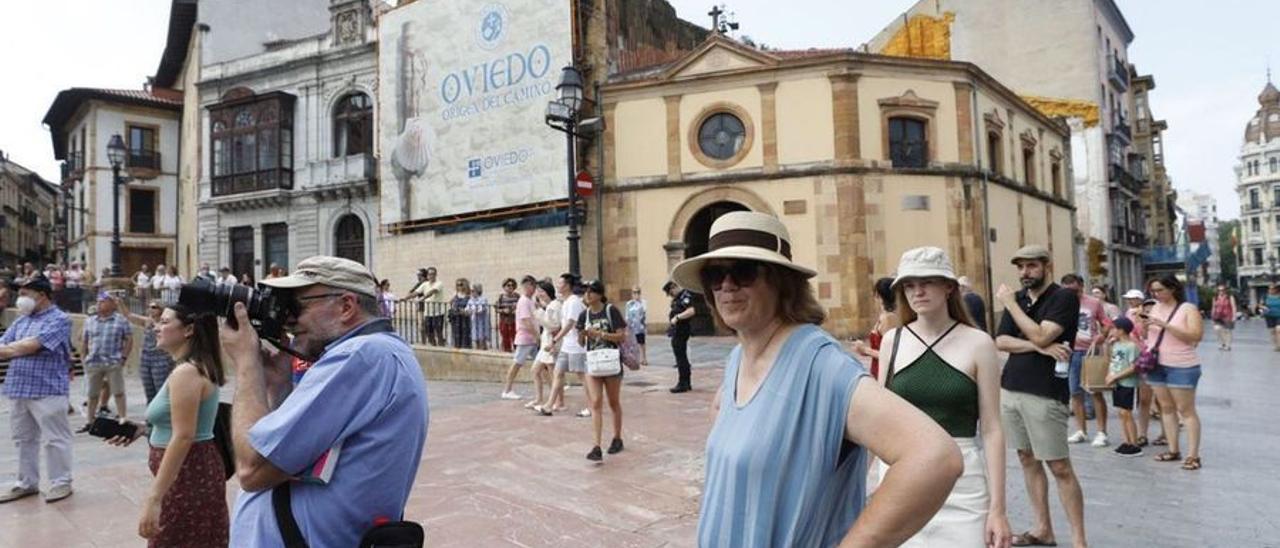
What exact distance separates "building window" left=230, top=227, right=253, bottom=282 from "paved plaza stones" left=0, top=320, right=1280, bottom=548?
2004cm

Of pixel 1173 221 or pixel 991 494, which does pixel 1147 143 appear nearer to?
pixel 1173 221

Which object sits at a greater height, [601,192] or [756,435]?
[601,192]

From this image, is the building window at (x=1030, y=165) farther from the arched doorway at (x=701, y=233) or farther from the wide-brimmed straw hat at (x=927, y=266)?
the wide-brimmed straw hat at (x=927, y=266)

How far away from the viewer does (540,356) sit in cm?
916

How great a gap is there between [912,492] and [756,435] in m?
0.34

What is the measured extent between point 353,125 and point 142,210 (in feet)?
49.1

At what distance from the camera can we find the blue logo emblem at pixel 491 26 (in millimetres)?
20859

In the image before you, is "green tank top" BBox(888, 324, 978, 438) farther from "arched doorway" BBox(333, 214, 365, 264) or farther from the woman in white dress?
"arched doorway" BBox(333, 214, 365, 264)

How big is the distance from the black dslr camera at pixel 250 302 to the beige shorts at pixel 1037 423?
11.2 feet

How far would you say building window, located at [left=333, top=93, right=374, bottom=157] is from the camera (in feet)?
81.6

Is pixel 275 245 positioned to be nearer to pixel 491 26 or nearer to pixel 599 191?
pixel 491 26

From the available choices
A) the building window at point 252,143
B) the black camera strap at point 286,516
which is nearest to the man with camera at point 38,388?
the black camera strap at point 286,516

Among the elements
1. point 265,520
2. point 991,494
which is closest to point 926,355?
point 991,494

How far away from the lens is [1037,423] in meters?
4.14
